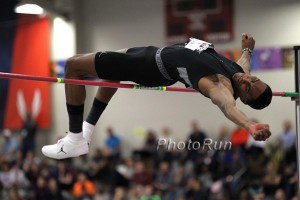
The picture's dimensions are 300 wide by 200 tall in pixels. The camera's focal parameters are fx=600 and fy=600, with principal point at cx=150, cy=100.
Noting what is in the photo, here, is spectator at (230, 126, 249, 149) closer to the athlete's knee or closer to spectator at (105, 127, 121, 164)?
spectator at (105, 127, 121, 164)

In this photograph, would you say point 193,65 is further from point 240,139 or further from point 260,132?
point 240,139

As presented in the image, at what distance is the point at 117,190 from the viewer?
989 centimetres

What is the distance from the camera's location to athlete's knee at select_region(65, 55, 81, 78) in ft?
14.7

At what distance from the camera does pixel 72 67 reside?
177 inches

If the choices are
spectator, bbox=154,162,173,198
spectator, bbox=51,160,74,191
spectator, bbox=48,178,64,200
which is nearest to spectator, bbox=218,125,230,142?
spectator, bbox=154,162,173,198

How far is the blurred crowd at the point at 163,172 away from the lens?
29.6ft

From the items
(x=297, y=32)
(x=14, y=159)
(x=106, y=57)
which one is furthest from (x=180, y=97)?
(x=106, y=57)

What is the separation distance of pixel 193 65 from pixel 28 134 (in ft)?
32.2

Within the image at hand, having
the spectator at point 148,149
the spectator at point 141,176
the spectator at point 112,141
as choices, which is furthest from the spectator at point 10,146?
the spectator at point 141,176

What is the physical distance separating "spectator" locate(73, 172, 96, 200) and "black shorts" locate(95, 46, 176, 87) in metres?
6.21

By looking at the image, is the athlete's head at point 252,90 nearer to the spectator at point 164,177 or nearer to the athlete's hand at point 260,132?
the athlete's hand at point 260,132

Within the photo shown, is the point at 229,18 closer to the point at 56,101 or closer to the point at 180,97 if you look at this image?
the point at 180,97

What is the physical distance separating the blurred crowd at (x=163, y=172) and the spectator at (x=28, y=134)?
190 mm

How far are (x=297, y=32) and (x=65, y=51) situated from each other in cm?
521
